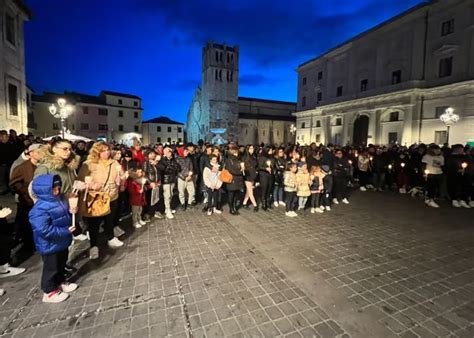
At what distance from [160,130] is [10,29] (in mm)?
48933

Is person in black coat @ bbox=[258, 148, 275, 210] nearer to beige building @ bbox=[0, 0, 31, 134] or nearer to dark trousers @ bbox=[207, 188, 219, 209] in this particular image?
dark trousers @ bbox=[207, 188, 219, 209]

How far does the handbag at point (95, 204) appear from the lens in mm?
4199

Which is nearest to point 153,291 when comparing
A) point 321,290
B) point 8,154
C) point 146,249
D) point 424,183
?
point 146,249

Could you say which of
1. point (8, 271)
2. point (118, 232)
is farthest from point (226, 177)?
point (8, 271)

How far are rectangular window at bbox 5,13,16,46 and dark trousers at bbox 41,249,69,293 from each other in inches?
734

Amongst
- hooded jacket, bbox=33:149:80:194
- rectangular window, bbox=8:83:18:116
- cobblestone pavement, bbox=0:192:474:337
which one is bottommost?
cobblestone pavement, bbox=0:192:474:337

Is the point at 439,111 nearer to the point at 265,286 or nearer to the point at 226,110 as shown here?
the point at 265,286

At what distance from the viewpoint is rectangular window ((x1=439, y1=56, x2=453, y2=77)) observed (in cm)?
2439

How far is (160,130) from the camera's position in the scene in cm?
6338

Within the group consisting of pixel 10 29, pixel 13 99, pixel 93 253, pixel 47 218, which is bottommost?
pixel 93 253

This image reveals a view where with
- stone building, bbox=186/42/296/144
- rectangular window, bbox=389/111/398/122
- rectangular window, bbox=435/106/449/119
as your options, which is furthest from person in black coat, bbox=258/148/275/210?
stone building, bbox=186/42/296/144

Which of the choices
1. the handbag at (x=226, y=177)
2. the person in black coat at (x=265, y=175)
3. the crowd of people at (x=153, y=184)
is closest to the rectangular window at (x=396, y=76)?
the crowd of people at (x=153, y=184)

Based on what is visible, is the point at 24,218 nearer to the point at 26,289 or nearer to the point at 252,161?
the point at 26,289

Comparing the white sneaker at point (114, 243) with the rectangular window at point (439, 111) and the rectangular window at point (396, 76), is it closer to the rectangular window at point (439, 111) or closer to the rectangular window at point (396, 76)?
the rectangular window at point (439, 111)
